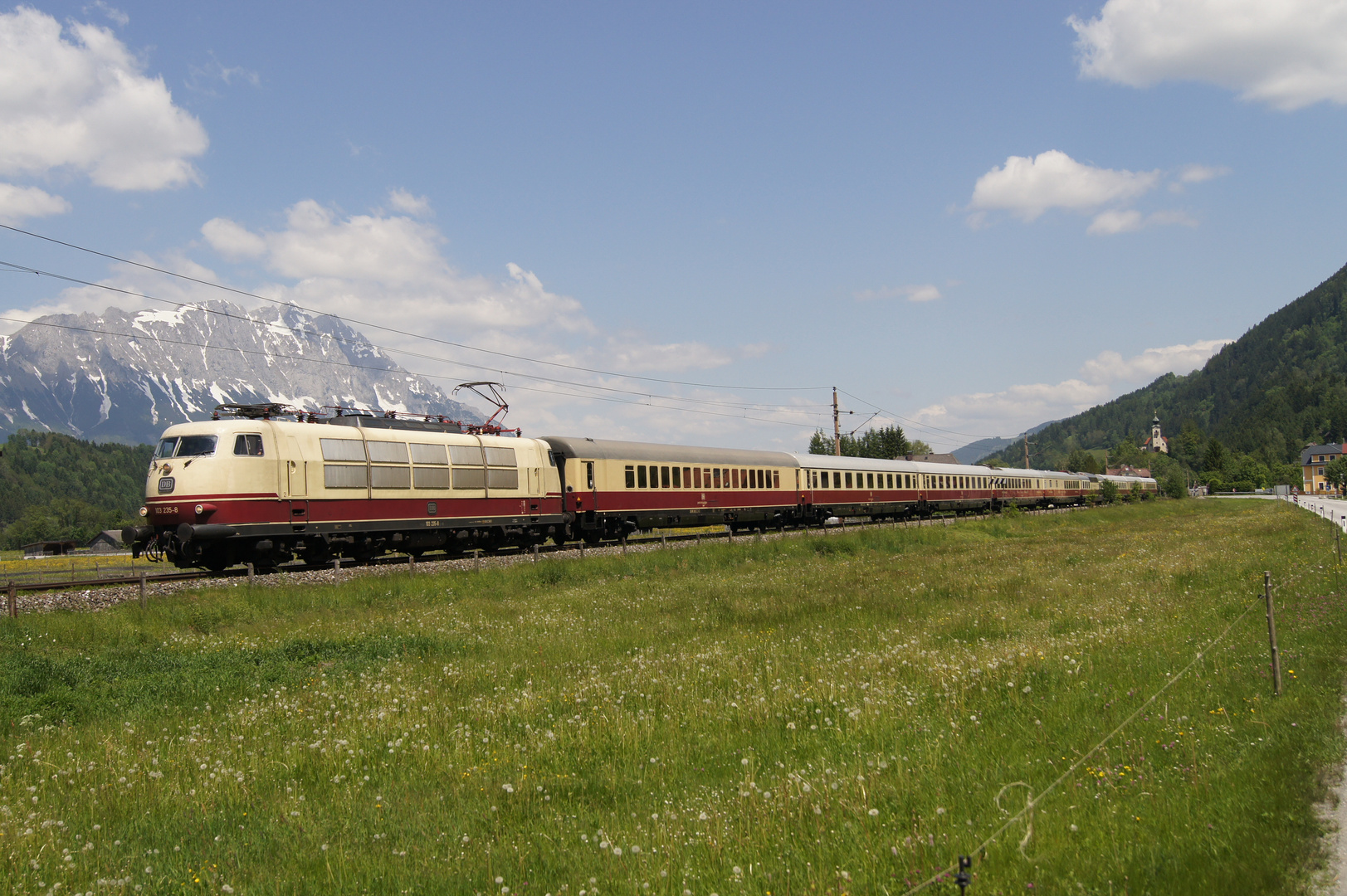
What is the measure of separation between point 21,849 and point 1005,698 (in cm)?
884

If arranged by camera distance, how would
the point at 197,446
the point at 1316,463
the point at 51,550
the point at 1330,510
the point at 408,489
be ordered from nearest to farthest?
the point at 197,446
the point at 408,489
the point at 1330,510
the point at 51,550
the point at 1316,463

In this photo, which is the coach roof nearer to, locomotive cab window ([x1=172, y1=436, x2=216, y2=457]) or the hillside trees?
locomotive cab window ([x1=172, y1=436, x2=216, y2=457])

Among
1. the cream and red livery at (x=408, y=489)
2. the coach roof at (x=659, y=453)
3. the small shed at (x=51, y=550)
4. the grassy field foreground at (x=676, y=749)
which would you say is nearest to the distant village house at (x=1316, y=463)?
the coach roof at (x=659, y=453)

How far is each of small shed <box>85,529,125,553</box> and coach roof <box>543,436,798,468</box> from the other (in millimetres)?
114797

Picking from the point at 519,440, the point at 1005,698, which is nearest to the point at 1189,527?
the point at 519,440

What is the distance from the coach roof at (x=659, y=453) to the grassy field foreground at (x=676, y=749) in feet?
57.9

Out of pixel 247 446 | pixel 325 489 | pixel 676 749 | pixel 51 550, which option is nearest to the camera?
pixel 676 749

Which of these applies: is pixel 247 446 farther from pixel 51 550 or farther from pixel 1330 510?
pixel 51 550

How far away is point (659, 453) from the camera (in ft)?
124

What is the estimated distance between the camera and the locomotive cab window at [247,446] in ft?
74.2

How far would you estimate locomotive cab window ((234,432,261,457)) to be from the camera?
2261cm

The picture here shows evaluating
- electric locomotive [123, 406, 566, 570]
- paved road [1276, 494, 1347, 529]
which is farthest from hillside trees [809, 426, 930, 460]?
electric locomotive [123, 406, 566, 570]

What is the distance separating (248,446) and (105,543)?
142m

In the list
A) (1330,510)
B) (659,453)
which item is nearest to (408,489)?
(659,453)
